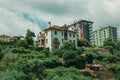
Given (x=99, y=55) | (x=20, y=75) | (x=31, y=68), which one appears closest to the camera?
(x=20, y=75)

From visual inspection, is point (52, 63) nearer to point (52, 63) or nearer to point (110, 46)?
point (52, 63)

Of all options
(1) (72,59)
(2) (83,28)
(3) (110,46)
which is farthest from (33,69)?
(2) (83,28)

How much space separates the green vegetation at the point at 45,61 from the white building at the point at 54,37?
318 cm

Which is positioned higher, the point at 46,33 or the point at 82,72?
the point at 46,33

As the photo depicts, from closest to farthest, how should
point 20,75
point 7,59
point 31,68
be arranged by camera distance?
point 20,75, point 31,68, point 7,59

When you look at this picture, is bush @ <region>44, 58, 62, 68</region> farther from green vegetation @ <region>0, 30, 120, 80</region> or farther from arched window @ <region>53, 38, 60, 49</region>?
arched window @ <region>53, 38, 60, 49</region>

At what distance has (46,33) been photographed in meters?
87.1

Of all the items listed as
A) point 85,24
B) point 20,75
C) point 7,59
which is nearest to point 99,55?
point 7,59

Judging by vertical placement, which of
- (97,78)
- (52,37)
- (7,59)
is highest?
(52,37)

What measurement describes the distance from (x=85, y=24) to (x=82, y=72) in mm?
79871

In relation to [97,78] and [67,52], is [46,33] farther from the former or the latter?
[97,78]

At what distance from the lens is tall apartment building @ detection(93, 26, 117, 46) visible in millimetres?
168962

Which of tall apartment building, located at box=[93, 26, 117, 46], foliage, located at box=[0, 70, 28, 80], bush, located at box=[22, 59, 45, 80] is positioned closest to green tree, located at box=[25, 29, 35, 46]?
bush, located at box=[22, 59, 45, 80]

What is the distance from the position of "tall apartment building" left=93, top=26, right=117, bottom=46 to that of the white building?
77618 millimetres
